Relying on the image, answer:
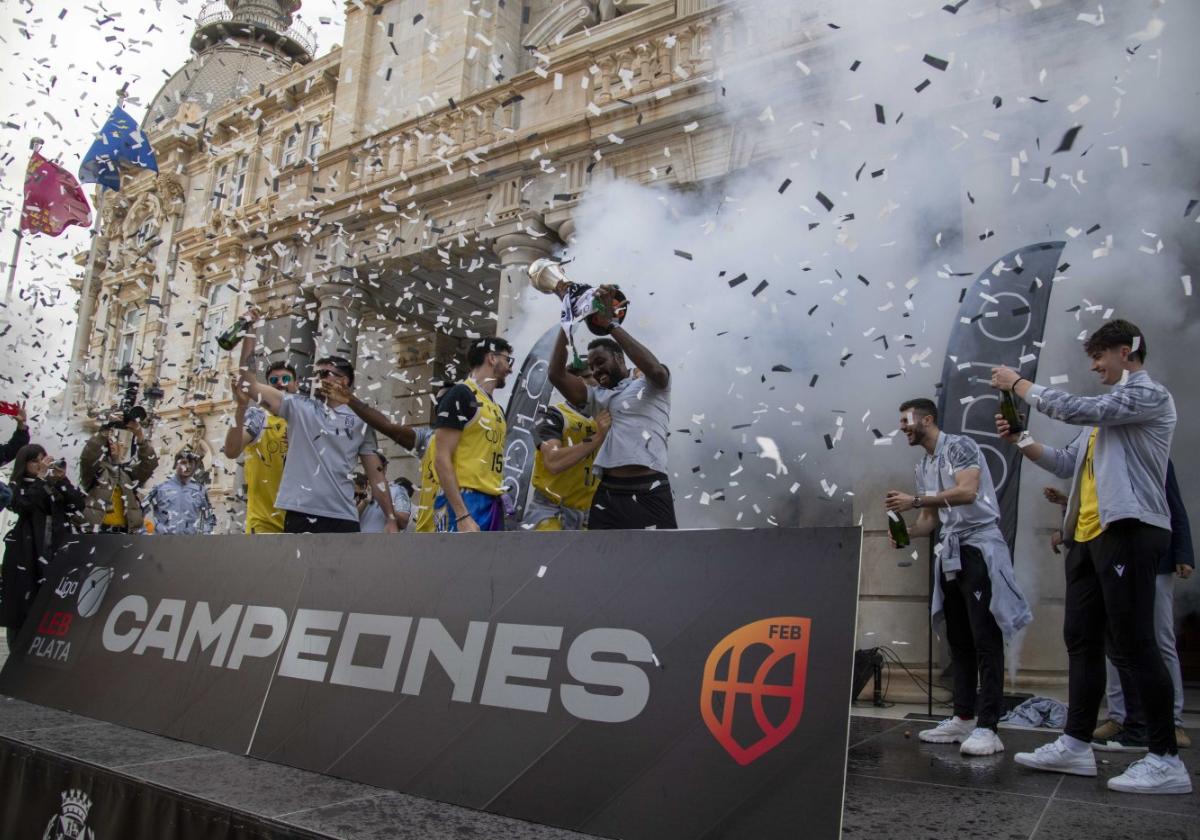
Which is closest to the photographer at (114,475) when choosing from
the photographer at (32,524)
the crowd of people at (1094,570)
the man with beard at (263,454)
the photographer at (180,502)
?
the photographer at (32,524)

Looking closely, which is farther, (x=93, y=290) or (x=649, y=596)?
(x=93, y=290)

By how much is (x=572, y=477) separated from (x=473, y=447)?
575 mm

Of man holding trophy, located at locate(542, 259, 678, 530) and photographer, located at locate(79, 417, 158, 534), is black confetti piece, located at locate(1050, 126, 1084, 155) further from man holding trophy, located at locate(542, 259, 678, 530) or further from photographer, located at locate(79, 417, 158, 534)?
photographer, located at locate(79, 417, 158, 534)

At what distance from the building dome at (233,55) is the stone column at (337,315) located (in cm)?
1542

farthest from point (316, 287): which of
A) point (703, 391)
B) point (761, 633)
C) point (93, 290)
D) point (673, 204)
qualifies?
point (93, 290)

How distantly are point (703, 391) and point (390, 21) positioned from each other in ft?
35.2

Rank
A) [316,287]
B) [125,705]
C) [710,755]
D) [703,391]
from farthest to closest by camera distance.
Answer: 1. [316,287]
2. [703,391]
3. [125,705]
4. [710,755]

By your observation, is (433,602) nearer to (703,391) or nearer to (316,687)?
(316,687)

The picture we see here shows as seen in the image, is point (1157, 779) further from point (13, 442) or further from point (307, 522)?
point (13, 442)

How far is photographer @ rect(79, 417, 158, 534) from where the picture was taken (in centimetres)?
567

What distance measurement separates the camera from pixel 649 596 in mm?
2020

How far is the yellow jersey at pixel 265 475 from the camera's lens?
14.4 feet

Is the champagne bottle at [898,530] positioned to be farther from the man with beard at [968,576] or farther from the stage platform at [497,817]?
the stage platform at [497,817]

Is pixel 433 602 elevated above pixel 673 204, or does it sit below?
below
